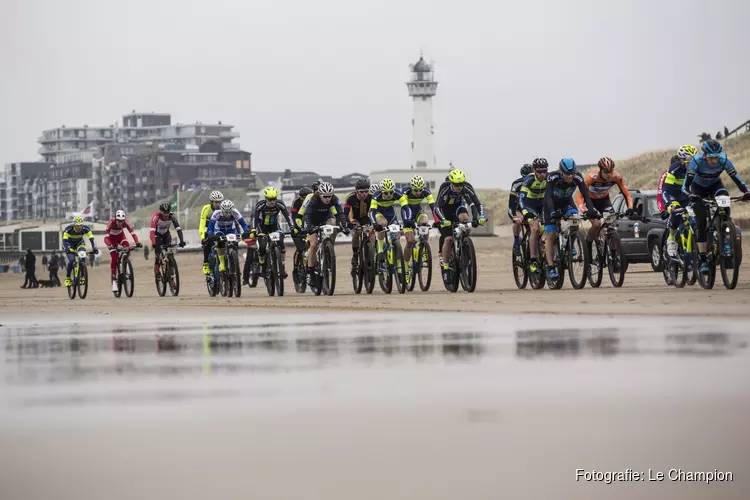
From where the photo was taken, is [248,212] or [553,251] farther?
[248,212]

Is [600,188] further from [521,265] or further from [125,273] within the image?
[125,273]

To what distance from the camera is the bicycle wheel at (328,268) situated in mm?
25312

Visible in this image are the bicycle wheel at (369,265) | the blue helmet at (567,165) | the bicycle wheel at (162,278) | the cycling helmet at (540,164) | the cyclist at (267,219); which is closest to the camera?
the blue helmet at (567,165)

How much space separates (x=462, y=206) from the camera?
24.0 metres

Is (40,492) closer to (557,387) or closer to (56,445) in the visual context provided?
(56,445)

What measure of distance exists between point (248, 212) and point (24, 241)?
1151 inches

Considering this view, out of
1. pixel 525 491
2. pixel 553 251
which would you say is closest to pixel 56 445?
pixel 525 491

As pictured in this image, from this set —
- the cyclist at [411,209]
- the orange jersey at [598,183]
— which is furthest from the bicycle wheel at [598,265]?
the cyclist at [411,209]

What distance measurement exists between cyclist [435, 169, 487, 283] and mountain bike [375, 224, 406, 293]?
0.74m

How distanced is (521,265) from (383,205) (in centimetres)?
243

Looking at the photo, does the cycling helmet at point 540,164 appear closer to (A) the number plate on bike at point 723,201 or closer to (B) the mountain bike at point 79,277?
(A) the number plate on bike at point 723,201

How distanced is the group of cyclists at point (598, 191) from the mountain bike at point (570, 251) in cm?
8

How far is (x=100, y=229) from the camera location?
166 metres

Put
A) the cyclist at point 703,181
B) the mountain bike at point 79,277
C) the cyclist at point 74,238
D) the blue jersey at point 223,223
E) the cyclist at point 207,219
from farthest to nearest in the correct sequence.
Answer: the mountain bike at point 79,277 → the cyclist at point 74,238 → the blue jersey at point 223,223 → the cyclist at point 207,219 → the cyclist at point 703,181
